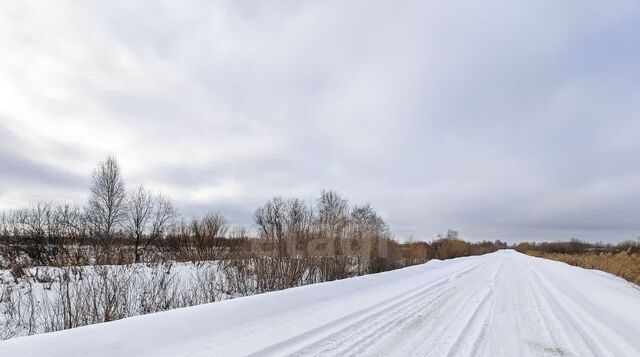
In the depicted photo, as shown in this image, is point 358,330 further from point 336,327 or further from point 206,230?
point 206,230

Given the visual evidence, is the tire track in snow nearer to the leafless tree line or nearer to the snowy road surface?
the snowy road surface

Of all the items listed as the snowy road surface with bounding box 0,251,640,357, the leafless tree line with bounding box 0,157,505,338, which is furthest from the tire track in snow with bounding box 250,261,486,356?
the leafless tree line with bounding box 0,157,505,338

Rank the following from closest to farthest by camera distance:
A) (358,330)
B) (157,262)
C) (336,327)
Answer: (358,330), (336,327), (157,262)

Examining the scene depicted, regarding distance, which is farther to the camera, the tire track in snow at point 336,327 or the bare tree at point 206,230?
the bare tree at point 206,230

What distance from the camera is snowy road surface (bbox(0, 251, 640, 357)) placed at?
511 cm

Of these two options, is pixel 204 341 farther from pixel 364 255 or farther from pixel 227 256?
pixel 364 255

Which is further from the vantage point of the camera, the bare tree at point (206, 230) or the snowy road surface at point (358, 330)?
the bare tree at point (206, 230)

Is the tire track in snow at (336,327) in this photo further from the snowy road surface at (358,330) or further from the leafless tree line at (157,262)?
the leafless tree line at (157,262)

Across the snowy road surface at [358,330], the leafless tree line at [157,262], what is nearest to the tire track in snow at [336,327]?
the snowy road surface at [358,330]

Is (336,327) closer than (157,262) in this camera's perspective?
Yes

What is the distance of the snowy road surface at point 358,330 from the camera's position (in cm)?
511

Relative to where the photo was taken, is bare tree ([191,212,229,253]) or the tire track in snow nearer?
the tire track in snow

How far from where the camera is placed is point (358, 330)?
6.42 metres

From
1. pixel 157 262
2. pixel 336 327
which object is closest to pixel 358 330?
pixel 336 327
